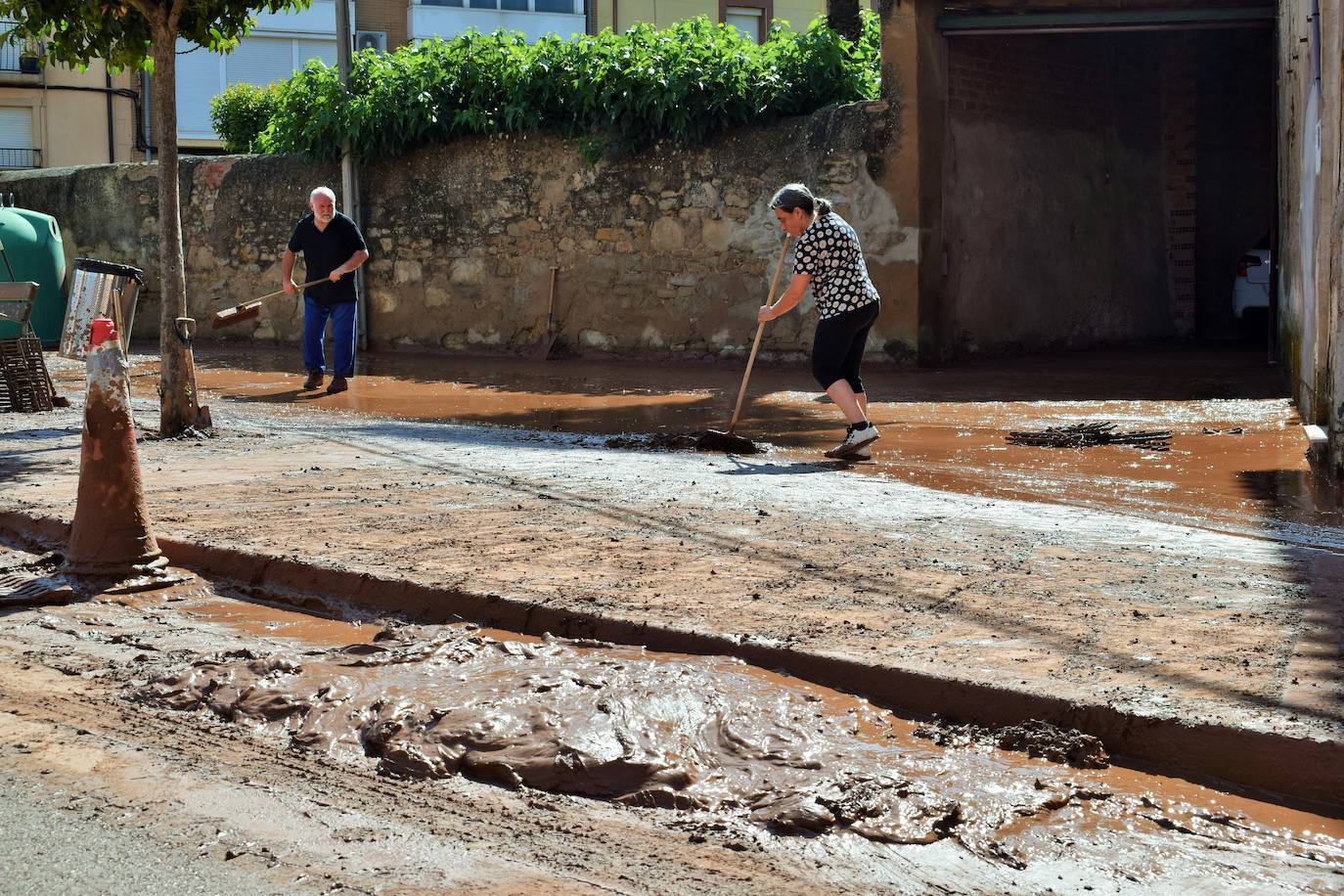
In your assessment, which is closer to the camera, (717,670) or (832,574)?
(717,670)

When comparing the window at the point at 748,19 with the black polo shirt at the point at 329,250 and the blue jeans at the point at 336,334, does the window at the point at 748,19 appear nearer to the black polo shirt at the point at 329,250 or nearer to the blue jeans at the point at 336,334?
the black polo shirt at the point at 329,250

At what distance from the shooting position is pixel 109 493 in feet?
19.4

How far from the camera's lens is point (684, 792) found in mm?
3518

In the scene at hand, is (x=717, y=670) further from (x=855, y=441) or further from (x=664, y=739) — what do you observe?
(x=855, y=441)

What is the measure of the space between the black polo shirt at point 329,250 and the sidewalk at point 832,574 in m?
4.42

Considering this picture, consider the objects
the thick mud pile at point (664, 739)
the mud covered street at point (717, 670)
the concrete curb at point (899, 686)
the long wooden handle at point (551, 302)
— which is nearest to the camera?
the mud covered street at point (717, 670)

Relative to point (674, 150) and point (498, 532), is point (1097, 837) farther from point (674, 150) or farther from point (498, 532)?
point (674, 150)

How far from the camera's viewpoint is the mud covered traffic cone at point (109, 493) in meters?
5.85

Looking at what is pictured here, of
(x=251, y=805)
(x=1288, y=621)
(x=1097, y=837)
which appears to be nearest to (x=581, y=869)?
(x=251, y=805)

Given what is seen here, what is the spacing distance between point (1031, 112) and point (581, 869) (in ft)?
47.7

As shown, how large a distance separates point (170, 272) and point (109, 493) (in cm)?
433

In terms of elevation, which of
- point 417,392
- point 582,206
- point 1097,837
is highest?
point 582,206

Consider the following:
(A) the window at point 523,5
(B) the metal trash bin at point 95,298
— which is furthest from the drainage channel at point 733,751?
(A) the window at point 523,5

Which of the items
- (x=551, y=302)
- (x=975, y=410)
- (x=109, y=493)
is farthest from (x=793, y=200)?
(x=551, y=302)
